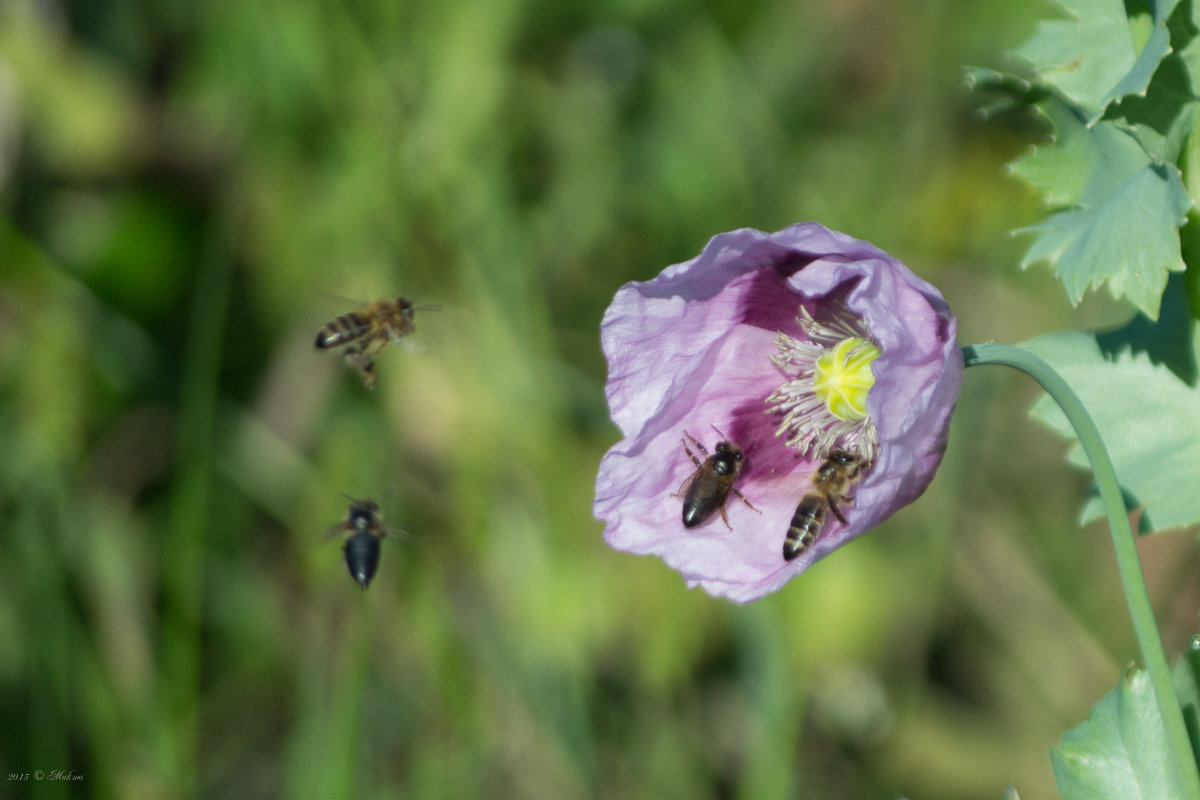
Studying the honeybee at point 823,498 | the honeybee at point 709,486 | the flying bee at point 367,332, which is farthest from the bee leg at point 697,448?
the flying bee at point 367,332

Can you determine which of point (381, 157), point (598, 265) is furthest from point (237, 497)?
point (598, 265)

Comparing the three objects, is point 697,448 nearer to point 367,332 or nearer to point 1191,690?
point 1191,690

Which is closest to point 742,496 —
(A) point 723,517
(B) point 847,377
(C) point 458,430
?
(A) point 723,517

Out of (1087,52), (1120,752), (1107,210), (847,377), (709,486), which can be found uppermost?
(1087,52)

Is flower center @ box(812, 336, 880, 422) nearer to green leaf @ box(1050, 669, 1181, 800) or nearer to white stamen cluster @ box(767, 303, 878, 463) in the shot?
white stamen cluster @ box(767, 303, 878, 463)

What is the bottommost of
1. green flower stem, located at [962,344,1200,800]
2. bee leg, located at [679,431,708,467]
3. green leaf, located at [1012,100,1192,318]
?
green flower stem, located at [962,344,1200,800]

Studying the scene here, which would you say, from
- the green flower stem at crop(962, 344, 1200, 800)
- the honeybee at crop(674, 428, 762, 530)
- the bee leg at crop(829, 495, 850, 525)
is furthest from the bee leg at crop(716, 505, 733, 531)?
the green flower stem at crop(962, 344, 1200, 800)

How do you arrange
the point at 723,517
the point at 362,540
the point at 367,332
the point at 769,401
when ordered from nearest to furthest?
the point at 723,517, the point at 769,401, the point at 362,540, the point at 367,332
